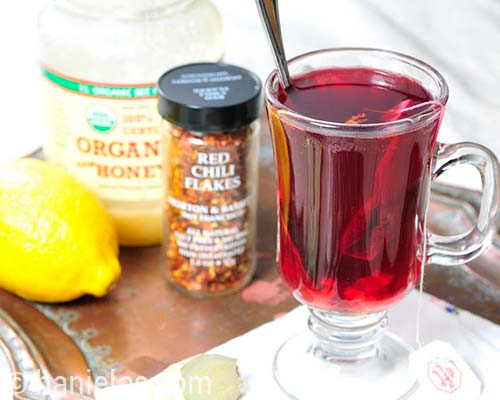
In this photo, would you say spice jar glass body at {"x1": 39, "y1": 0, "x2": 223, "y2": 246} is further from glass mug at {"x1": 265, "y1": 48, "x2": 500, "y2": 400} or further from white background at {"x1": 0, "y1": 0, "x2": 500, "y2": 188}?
white background at {"x1": 0, "y1": 0, "x2": 500, "y2": 188}

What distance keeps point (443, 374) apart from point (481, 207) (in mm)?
166

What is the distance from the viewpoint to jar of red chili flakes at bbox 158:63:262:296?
3.50 feet

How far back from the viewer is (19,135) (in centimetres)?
165

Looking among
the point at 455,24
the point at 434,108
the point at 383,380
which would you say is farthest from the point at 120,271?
the point at 455,24

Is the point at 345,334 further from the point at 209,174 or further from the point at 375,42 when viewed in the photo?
the point at 375,42

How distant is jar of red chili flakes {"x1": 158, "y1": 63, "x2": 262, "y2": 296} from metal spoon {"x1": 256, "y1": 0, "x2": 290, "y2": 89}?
0.13 m

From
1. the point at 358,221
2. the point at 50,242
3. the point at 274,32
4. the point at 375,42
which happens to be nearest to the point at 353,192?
the point at 358,221

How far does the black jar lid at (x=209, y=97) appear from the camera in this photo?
1.05m

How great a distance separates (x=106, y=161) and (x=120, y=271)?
13cm

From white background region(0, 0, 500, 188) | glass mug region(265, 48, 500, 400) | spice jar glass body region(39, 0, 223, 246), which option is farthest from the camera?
white background region(0, 0, 500, 188)

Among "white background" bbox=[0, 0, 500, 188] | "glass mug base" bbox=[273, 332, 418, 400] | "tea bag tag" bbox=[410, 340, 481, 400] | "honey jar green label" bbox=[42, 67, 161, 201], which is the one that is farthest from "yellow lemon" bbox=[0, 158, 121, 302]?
"white background" bbox=[0, 0, 500, 188]

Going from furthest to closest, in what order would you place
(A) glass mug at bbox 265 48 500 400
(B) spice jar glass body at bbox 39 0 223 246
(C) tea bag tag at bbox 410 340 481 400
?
(B) spice jar glass body at bbox 39 0 223 246, (C) tea bag tag at bbox 410 340 481 400, (A) glass mug at bbox 265 48 500 400

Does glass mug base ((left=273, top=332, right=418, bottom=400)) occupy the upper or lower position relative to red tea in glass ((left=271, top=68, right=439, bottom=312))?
lower

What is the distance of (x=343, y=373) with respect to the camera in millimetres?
1041
